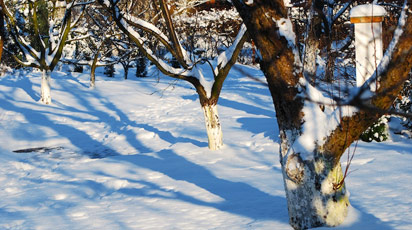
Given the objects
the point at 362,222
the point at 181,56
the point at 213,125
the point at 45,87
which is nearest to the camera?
the point at 362,222

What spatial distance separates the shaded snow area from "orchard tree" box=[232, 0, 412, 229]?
0.36 meters

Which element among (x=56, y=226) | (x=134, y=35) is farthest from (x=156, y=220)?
(x=134, y=35)

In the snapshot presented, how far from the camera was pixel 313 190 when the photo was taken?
436cm

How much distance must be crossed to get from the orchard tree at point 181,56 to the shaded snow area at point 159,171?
381 millimetres

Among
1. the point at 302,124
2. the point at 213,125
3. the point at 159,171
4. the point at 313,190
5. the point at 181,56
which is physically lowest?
the point at 159,171

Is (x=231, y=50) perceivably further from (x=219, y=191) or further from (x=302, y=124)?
(x=302, y=124)

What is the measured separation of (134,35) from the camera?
29.4 feet

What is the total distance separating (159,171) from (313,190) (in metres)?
4.42

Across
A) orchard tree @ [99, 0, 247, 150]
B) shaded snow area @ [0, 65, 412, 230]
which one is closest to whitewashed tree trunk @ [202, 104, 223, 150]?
orchard tree @ [99, 0, 247, 150]

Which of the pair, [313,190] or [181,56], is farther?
[181,56]

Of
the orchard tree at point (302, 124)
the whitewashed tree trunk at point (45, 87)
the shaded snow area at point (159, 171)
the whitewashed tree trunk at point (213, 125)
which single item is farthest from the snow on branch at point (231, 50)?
the whitewashed tree trunk at point (45, 87)

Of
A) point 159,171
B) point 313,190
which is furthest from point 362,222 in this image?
point 159,171

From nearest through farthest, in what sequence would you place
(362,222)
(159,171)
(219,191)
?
(362,222)
(219,191)
(159,171)

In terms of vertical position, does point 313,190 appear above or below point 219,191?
above
